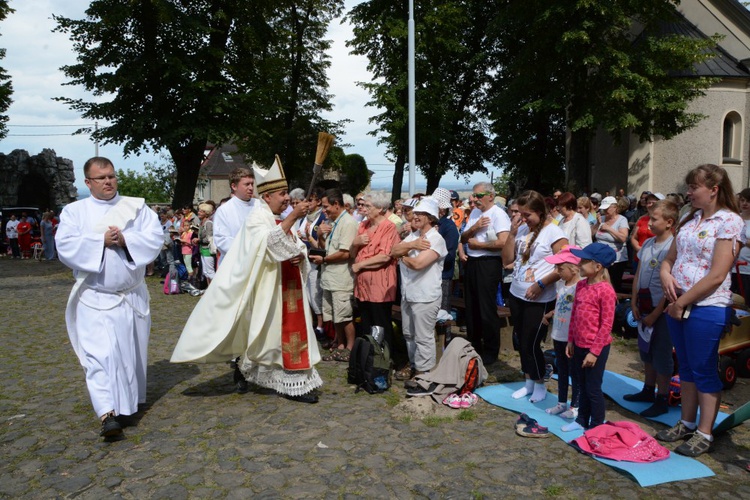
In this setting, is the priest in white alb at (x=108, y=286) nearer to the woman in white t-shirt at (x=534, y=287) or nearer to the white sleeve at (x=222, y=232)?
the white sleeve at (x=222, y=232)

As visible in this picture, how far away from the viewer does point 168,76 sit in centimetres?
2078

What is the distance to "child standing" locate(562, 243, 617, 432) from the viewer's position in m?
4.79

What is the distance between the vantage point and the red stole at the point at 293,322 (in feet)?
19.7

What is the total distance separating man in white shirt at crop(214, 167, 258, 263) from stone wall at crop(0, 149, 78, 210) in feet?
94.5

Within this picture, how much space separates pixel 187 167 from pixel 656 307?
19.6m

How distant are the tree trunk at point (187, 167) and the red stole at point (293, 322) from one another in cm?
1675

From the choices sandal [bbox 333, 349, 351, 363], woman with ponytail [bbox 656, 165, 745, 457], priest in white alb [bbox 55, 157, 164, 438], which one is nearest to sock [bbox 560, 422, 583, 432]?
woman with ponytail [bbox 656, 165, 745, 457]

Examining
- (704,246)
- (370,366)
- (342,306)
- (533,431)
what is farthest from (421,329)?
(704,246)

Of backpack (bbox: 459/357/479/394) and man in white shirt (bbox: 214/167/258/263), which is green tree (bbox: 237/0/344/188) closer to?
man in white shirt (bbox: 214/167/258/263)

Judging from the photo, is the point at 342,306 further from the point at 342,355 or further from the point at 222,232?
the point at 222,232

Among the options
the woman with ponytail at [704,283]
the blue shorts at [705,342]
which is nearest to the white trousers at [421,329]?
the woman with ponytail at [704,283]

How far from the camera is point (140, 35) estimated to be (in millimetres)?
21609

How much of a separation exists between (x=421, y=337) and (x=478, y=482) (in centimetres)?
221

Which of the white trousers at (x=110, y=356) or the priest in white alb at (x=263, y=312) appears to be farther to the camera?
the priest in white alb at (x=263, y=312)
